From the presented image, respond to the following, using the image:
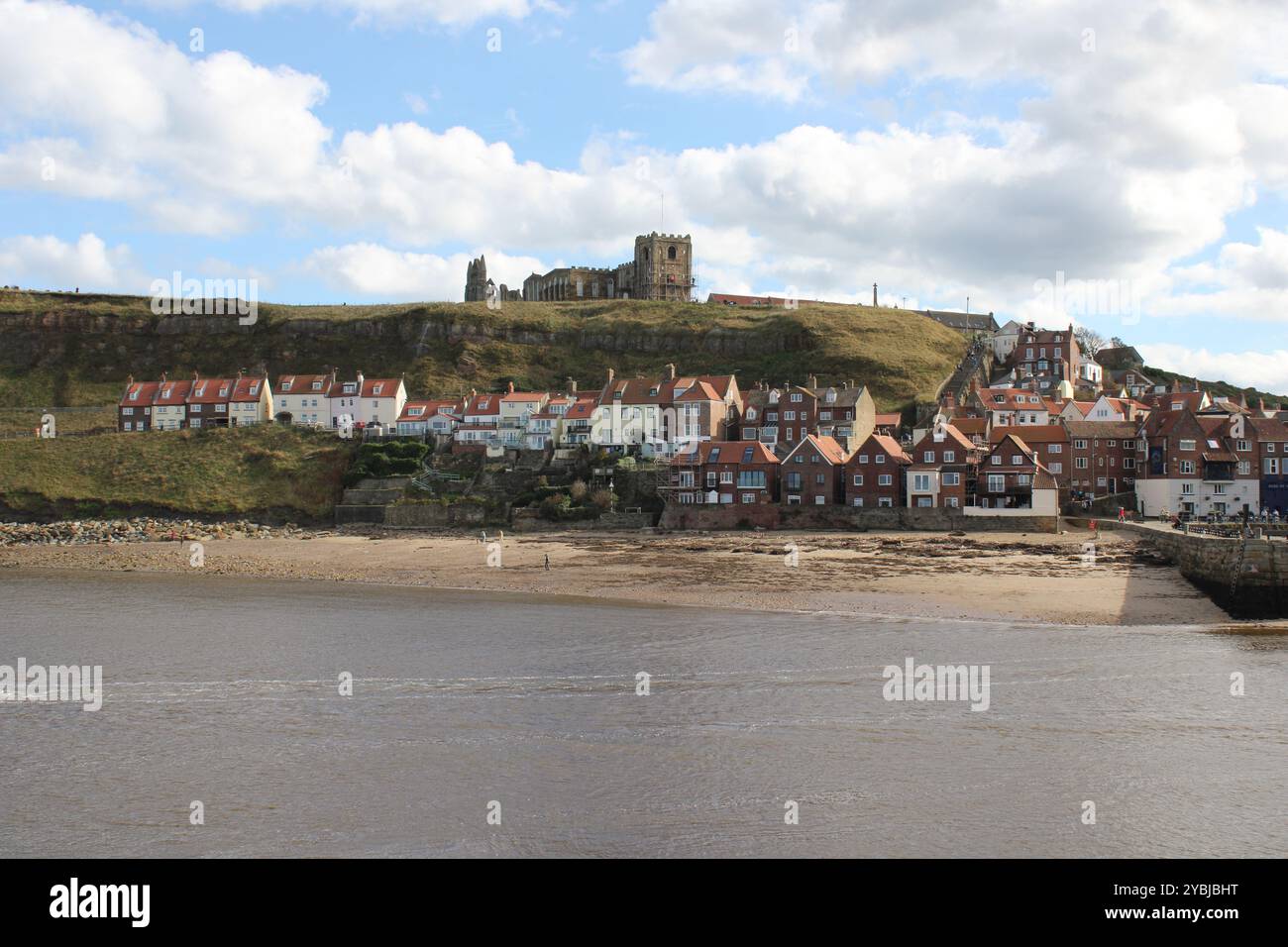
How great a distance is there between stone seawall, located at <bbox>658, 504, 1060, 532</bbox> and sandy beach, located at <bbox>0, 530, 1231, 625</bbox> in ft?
6.63

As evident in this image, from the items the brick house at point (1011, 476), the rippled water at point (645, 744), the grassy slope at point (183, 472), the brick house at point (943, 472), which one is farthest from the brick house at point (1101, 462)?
the grassy slope at point (183, 472)

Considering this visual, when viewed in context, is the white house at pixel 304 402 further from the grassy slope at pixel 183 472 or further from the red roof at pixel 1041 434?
the red roof at pixel 1041 434

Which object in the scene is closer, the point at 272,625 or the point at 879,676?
the point at 879,676

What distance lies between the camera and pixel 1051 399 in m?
89.4

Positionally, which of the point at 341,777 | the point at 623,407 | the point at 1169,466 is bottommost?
the point at 341,777

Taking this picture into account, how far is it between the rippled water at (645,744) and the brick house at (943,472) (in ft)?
98.6

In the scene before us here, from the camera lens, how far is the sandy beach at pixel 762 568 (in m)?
37.1

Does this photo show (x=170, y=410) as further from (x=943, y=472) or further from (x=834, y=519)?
(x=943, y=472)

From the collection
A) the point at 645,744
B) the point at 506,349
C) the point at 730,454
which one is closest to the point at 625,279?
the point at 506,349

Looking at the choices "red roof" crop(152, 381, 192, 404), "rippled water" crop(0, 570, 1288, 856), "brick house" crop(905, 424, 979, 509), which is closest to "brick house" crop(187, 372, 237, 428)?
"red roof" crop(152, 381, 192, 404)
